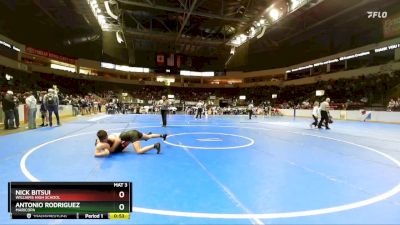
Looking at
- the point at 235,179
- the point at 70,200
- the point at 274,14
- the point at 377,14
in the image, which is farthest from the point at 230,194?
the point at 377,14

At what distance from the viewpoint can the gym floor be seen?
3500 mm

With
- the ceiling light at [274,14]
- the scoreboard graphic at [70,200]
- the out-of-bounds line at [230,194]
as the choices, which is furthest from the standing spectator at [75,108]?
the scoreboard graphic at [70,200]

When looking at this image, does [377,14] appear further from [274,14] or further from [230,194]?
[230,194]

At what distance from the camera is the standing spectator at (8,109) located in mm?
12977

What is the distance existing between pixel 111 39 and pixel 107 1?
1118 inches

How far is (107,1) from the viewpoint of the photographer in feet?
69.4

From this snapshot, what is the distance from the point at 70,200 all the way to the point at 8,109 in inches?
527

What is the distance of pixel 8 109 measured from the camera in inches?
520

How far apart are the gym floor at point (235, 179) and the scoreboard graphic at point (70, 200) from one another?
2.76ft

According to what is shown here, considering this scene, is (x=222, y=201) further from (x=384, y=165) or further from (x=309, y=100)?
(x=309, y=100)

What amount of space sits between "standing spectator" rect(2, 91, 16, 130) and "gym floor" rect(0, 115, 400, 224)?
550 centimetres

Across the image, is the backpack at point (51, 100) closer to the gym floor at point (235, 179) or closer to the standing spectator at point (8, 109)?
the standing spectator at point (8, 109)

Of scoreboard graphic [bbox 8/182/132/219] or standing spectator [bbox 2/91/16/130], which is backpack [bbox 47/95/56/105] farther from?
scoreboard graphic [bbox 8/182/132/219]

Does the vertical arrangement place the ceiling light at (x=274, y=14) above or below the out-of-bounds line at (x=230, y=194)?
above
